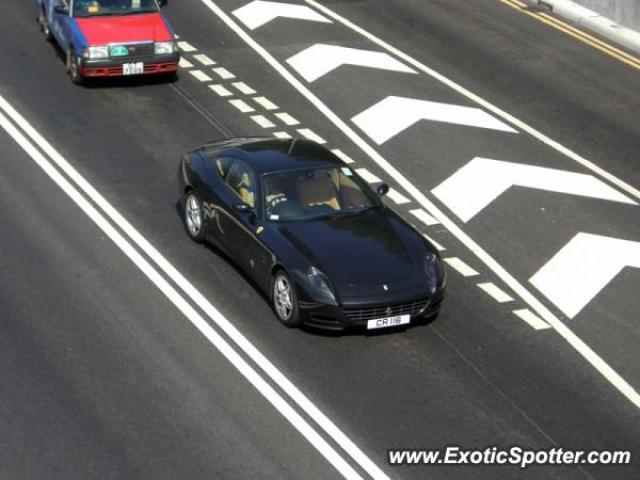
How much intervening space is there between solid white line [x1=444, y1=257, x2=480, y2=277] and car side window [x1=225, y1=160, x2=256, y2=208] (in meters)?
2.82

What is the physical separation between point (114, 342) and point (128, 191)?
4.68 metres

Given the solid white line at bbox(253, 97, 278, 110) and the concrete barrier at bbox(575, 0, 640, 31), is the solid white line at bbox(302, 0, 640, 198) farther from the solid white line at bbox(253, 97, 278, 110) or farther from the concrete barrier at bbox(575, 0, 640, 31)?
the concrete barrier at bbox(575, 0, 640, 31)

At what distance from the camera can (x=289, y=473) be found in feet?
42.2

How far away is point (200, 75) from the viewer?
24.4 m

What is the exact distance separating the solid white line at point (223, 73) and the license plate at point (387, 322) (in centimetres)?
996

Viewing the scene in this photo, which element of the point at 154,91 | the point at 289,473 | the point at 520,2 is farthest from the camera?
the point at 520,2

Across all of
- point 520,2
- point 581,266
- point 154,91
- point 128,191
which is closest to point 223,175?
point 128,191

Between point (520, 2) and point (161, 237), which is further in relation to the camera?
point (520, 2)

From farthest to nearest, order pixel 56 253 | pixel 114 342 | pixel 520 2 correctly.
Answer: pixel 520 2
pixel 56 253
pixel 114 342

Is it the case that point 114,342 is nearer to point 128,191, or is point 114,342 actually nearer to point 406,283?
point 406,283

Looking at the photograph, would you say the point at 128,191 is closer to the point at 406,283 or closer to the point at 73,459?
the point at 406,283

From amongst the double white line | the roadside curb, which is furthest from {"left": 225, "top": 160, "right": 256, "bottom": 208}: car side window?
the roadside curb

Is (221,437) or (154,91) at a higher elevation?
(221,437)

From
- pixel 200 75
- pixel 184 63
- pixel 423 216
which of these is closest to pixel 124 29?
pixel 200 75
